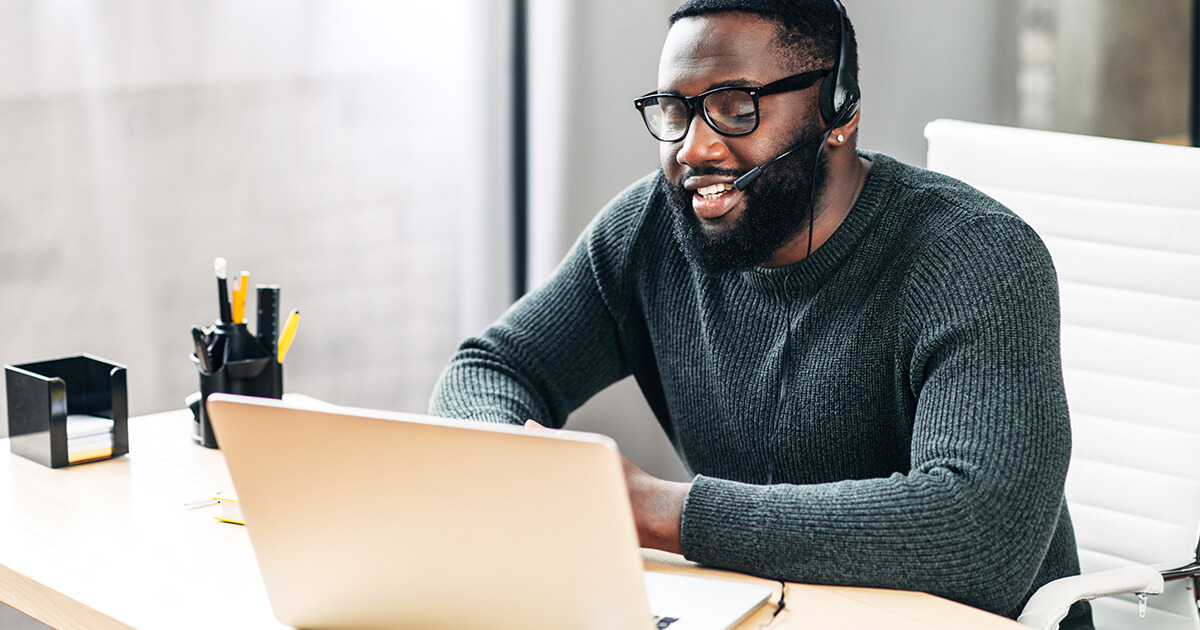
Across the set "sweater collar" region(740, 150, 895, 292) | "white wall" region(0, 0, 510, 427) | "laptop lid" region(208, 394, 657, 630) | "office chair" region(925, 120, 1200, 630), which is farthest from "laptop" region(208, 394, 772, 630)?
"white wall" region(0, 0, 510, 427)

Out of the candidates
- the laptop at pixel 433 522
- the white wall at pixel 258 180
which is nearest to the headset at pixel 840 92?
the laptop at pixel 433 522

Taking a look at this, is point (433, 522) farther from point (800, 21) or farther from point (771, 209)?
point (800, 21)

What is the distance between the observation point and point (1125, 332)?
4.68ft

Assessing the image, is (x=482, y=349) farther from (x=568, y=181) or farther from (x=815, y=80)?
(x=568, y=181)

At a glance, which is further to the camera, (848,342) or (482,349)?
(482,349)

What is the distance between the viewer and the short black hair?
128cm

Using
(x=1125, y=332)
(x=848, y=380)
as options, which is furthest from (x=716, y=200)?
(x=1125, y=332)

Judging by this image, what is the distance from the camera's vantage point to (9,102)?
1.82 metres

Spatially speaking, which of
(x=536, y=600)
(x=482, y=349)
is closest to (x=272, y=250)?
(x=482, y=349)

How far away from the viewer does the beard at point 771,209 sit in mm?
1299

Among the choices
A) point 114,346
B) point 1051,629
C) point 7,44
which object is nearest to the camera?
point 1051,629

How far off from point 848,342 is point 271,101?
131 cm

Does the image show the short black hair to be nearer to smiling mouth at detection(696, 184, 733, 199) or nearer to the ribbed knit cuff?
smiling mouth at detection(696, 184, 733, 199)

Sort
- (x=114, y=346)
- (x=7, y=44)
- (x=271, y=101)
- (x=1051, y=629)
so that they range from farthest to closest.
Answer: (x=271, y=101) → (x=114, y=346) → (x=7, y=44) → (x=1051, y=629)
